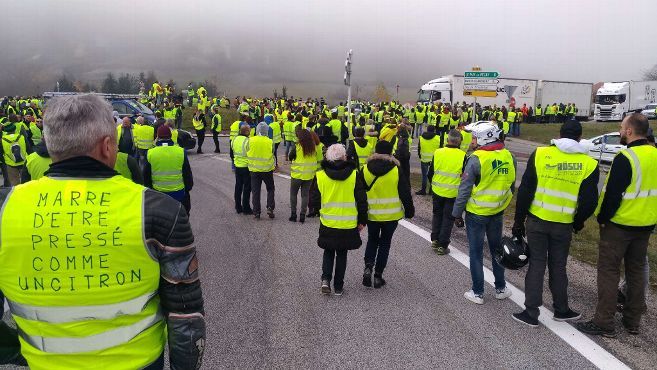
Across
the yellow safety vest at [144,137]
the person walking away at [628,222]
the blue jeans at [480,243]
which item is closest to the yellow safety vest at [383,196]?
the blue jeans at [480,243]

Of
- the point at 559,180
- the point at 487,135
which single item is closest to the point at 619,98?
the point at 487,135

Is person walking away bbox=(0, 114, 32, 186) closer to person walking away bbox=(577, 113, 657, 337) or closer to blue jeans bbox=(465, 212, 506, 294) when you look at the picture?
blue jeans bbox=(465, 212, 506, 294)

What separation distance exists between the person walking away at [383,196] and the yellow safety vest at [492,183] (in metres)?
0.81

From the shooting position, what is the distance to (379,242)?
574cm

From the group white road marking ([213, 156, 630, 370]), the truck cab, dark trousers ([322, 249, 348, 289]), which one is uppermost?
the truck cab

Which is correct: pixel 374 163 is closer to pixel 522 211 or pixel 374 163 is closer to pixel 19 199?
pixel 522 211

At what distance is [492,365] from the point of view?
3.94 meters

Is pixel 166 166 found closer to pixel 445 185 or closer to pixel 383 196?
pixel 383 196

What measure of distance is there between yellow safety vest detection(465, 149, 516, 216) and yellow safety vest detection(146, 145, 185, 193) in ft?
13.4

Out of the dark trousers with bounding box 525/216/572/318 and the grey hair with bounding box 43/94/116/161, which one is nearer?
the grey hair with bounding box 43/94/116/161

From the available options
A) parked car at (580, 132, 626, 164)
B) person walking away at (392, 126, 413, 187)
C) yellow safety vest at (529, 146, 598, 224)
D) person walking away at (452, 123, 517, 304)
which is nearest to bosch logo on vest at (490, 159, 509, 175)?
person walking away at (452, 123, 517, 304)

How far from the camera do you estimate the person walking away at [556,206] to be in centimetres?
450

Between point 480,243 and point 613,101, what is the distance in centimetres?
4340

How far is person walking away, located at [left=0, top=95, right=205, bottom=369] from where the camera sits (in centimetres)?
180
